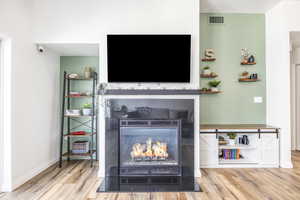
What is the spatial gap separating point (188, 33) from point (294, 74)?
320 centimetres

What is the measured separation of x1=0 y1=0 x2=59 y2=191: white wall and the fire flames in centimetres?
161

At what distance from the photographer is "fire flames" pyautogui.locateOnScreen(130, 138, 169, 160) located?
9.78 feet

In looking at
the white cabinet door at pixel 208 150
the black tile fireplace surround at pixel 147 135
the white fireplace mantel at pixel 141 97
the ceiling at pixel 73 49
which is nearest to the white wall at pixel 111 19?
the ceiling at pixel 73 49

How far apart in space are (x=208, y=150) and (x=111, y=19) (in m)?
2.82

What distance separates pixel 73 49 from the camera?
3.33 meters

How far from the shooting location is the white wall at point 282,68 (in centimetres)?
326

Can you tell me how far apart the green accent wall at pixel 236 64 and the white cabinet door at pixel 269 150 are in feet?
1.62

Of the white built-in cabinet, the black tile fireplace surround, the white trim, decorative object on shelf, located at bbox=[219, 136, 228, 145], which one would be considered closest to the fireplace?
the black tile fireplace surround

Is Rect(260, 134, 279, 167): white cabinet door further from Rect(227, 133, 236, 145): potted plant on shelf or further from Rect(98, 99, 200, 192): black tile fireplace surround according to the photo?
Rect(98, 99, 200, 192): black tile fireplace surround

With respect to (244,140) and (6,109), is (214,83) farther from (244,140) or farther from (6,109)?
(6,109)

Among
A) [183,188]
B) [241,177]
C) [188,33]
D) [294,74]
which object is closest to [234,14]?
[188,33]

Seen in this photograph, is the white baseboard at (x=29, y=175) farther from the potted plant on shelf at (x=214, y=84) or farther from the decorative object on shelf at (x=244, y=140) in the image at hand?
the decorative object on shelf at (x=244, y=140)

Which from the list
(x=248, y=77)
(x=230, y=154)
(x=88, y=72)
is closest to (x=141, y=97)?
(x=88, y=72)

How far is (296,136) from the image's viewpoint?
4.34 meters
